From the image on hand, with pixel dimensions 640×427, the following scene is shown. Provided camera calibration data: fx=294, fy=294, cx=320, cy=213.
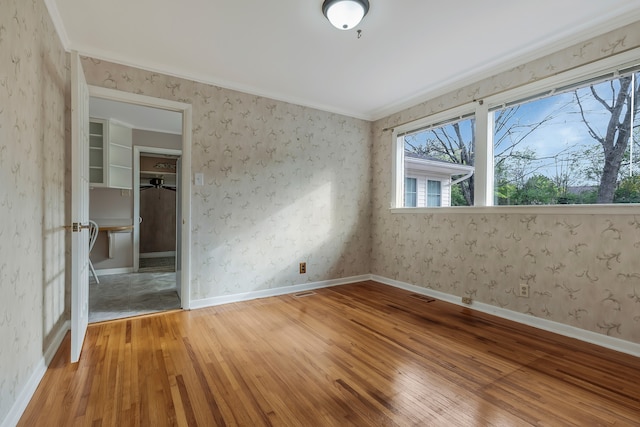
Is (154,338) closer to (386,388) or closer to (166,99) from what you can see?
(386,388)

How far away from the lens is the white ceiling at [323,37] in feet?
6.68

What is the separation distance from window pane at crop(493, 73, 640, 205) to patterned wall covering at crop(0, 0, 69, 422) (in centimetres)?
360

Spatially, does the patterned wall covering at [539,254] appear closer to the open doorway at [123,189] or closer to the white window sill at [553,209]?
the white window sill at [553,209]

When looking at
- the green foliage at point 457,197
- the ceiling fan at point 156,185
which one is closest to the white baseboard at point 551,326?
the green foliage at point 457,197

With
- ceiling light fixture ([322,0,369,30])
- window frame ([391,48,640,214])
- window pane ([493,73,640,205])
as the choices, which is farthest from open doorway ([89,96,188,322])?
window pane ([493,73,640,205])

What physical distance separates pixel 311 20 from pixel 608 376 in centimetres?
307

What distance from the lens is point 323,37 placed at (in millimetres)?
2385

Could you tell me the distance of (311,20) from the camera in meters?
2.17

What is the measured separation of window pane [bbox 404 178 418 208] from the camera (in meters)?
3.90

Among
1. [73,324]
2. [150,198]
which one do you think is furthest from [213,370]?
[150,198]

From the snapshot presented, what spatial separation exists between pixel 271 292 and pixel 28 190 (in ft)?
7.88

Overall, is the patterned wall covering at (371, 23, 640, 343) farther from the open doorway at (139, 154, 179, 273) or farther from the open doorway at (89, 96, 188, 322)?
the open doorway at (139, 154, 179, 273)

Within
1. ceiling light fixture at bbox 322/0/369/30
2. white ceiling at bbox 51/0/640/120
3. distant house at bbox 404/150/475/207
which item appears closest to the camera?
ceiling light fixture at bbox 322/0/369/30

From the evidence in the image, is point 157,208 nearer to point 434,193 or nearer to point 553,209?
point 434,193
